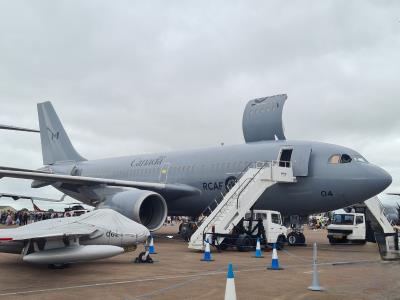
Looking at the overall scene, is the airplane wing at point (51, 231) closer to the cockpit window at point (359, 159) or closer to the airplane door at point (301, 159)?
the airplane door at point (301, 159)

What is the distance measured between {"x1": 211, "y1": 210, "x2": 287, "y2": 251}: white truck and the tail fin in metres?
18.2

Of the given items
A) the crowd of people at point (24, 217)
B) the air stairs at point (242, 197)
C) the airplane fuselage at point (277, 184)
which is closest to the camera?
the air stairs at point (242, 197)

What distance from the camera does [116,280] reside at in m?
9.60

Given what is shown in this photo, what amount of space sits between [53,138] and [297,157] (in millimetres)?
20146

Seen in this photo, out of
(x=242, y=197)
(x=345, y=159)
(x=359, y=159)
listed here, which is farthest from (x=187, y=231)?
(x=359, y=159)

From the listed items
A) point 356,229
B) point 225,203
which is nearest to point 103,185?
point 225,203

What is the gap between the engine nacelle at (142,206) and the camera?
739 inches

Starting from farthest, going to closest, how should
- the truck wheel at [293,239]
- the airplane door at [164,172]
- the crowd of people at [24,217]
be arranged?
1. the crowd of people at [24,217]
2. the airplane door at [164,172]
3. the truck wheel at [293,239]

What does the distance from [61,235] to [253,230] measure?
8985mm

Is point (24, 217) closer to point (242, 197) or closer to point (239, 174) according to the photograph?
point (239, 174)

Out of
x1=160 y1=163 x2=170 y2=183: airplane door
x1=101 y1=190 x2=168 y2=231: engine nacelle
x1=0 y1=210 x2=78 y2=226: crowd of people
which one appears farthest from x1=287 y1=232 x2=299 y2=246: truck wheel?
x1=0 y1=210 x2=78 y2=226: crowd of people

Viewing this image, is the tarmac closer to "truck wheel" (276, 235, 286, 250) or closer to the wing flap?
the wing flap

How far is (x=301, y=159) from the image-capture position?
18.3 meters

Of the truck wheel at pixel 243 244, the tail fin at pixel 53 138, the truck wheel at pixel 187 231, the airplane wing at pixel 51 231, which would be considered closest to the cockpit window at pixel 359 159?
the truck wheel at pixel 243 244
